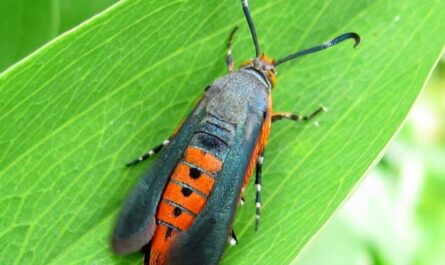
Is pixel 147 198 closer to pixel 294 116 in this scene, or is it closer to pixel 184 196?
pixel 184 196

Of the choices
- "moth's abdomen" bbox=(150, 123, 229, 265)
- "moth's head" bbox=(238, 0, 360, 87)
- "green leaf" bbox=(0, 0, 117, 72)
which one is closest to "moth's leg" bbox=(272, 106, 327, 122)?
"moth's head" bbox=(238, 0, 360, 87)

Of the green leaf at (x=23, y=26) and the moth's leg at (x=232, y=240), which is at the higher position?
the green leaf at (x=23, y=26)

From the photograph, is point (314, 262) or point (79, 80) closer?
point (79, 80)

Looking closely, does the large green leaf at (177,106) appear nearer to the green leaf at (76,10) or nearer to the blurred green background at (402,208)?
the green leaf at (76,10)

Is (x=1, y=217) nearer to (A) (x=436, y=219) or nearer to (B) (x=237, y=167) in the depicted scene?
(B) (x=237, y=167)

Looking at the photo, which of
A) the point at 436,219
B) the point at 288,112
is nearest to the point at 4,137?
the point at 288,112

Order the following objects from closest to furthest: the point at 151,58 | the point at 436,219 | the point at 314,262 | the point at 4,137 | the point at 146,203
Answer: the point at 4,137, the point at 151,58, the point at 146,203, the point at 314,262, the point at 436,219

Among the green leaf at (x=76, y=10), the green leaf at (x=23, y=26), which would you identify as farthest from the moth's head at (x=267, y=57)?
the green leaf at (x=23, y=26)
